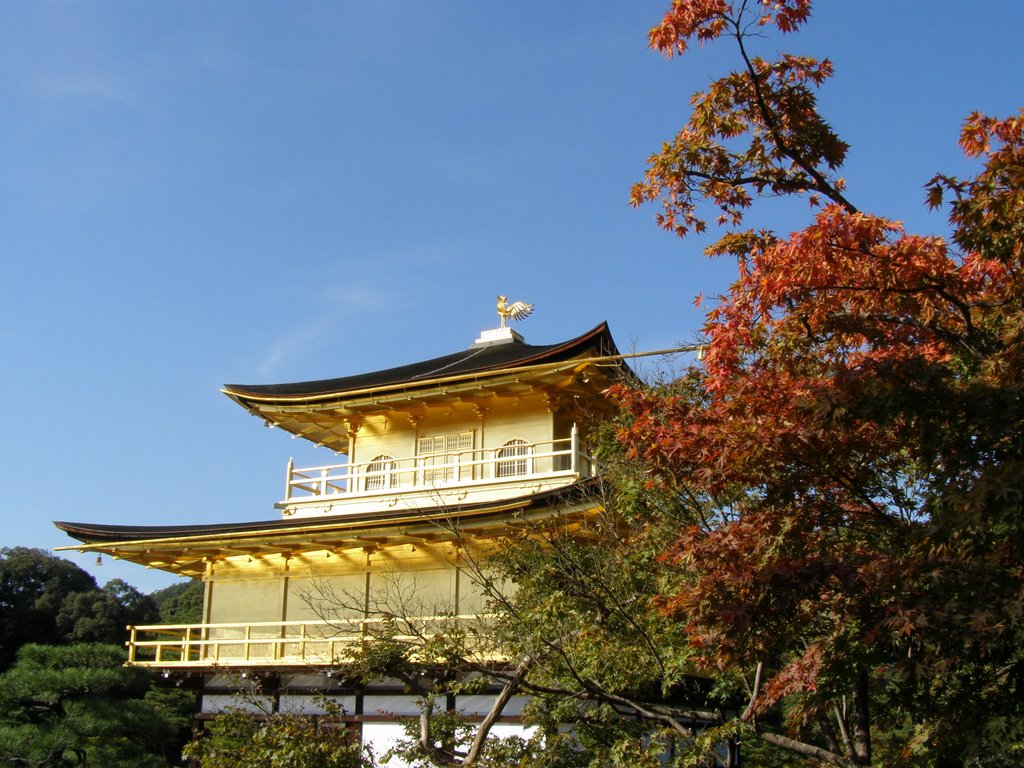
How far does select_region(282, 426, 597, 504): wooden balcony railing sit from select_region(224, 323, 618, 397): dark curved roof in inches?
62.7

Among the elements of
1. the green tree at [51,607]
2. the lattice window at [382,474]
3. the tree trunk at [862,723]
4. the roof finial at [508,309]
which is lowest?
the tree trunk at [862,723]

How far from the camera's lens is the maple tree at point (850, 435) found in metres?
6.01

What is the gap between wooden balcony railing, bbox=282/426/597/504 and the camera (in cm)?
1952

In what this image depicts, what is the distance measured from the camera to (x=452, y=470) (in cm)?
2078

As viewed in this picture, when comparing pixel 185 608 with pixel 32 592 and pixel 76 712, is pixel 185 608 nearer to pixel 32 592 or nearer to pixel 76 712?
pixel 32 592

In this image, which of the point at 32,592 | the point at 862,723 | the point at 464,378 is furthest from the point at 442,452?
the point at 32,592

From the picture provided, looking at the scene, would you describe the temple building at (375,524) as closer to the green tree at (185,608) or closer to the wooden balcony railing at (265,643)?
the wooden balcony railing at (265,643)

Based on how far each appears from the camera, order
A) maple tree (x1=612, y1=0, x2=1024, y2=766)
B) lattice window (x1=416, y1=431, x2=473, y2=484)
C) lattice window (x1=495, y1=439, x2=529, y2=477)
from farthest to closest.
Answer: lattice window (x1=416, y1=431, x2=473, y2=484) < lattice window (x1=495, y1=439, x2=529, y2=477) < maple tree (x1=612, y1=0, x2=1024, y2=766)

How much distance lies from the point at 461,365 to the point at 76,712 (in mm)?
10738

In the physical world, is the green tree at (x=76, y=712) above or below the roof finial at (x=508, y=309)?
below

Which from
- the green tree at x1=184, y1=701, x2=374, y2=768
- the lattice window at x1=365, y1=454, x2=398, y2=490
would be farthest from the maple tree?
the lattice window at x1=365, y1=454, x2=398, y2=490

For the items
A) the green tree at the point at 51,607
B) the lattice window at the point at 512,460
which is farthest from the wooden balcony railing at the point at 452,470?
the green tree at the point at 51,607

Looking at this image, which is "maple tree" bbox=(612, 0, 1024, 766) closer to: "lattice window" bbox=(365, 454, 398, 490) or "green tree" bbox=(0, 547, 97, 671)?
"lattice window" bbox=(365, 454, 398, 490)

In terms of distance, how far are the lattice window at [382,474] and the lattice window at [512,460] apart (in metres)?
2.35
